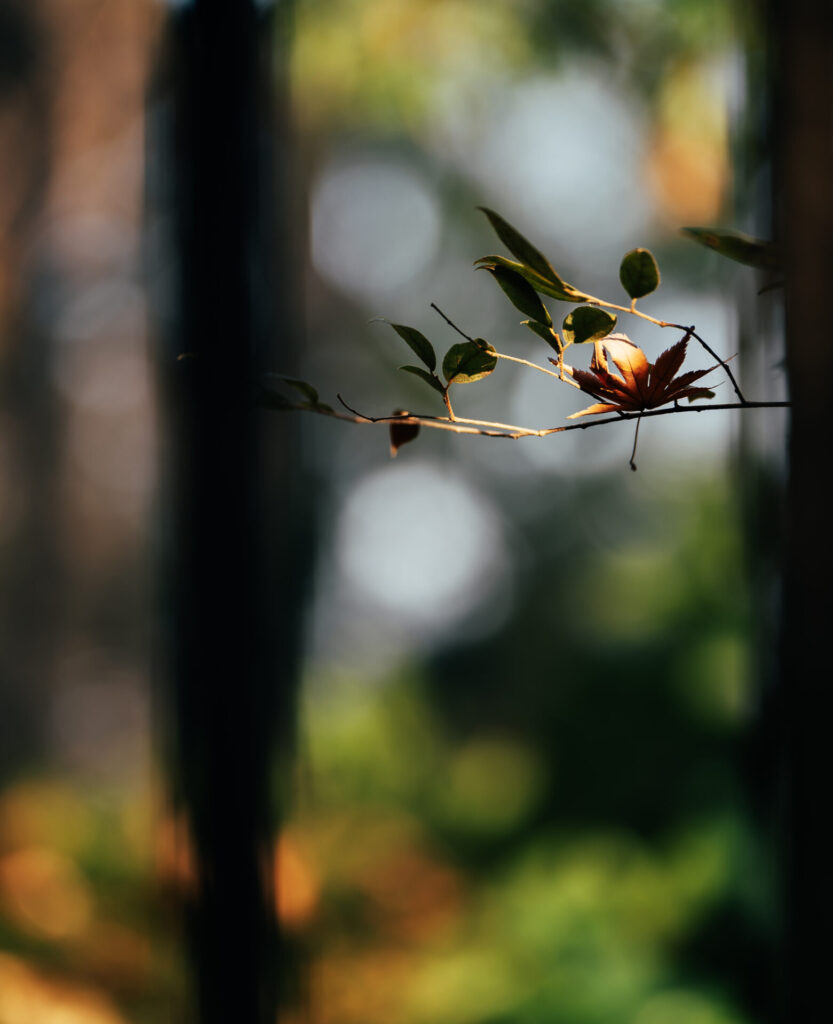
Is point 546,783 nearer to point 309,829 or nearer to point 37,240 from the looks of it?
point 309,829

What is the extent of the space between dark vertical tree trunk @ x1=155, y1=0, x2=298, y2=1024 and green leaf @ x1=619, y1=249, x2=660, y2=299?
0.51 metres

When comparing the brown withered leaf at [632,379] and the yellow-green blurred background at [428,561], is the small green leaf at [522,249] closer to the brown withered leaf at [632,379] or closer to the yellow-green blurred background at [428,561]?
the brown withered leaf at [632,379]

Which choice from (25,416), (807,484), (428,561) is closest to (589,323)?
(807,484)

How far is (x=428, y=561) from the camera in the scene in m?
0.72

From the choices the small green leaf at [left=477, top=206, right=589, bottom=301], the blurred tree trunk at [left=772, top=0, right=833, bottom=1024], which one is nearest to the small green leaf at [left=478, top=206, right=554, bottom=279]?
the small green leaf at [left=477, top=206, right=589, bottom=301]

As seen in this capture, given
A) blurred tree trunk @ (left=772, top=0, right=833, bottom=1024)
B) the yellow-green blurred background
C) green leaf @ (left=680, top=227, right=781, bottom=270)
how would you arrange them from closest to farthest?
1. green leaf @ (left=680, top=227, right=781, bottom=270)
2. blurred tree trunk @ (left=772, top=0, right=833, bottom=1024)
3. the yellow-green blurred background

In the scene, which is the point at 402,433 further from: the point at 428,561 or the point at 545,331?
the point at 428,561

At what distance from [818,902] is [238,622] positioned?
579 mm

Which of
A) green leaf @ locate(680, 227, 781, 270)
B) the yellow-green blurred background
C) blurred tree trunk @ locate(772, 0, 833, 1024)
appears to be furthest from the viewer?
the yellow-green blurred background

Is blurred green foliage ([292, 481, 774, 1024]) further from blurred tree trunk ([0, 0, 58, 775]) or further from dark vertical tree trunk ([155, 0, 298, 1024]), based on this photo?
blurred tree trunk ([0, 0, 58, 775])

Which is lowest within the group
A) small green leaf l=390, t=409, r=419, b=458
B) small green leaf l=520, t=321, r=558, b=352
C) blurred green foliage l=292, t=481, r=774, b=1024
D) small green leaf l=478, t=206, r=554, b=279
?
blurred green foliage l=292, t=481, r=774, b=1024

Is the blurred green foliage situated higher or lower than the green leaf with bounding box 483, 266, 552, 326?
lower

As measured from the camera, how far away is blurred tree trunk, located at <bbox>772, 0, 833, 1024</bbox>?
454mm

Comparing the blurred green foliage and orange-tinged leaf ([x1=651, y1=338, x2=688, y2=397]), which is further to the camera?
the blurred green foliage
